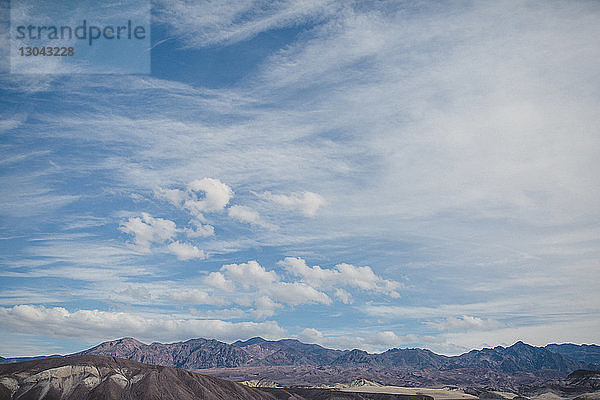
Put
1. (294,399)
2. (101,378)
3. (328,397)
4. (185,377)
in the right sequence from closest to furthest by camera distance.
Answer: (101,378)
(185,377)
(294,399)
(328,397)

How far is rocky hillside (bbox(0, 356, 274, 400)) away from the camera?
381 ft

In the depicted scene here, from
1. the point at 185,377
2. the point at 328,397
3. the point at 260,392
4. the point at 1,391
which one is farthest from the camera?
the point at 328,397

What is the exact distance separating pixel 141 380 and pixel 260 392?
4850 cm

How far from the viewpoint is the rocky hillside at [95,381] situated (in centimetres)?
11619

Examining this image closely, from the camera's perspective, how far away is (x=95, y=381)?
12162 centimetres

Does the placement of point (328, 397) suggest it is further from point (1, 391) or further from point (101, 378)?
point (1, 391)

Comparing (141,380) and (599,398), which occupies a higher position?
(141,380)

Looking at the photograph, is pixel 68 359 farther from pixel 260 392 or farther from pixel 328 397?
pixel 328 397

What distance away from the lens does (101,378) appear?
123312 mm

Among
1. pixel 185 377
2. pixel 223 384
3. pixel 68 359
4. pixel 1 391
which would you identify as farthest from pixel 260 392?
pixel 1 391

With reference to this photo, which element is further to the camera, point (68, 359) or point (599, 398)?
point (599, 398)

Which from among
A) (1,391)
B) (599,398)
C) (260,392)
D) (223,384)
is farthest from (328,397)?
(1,391)

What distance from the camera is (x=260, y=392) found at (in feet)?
538

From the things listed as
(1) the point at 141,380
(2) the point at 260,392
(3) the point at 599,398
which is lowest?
(3) the point at 599,398
